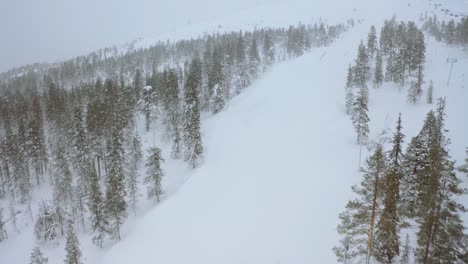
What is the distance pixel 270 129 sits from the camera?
70125mm

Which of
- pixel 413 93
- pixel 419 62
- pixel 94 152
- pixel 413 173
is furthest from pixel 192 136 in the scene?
pixel 419 62

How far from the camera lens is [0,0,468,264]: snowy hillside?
38.2 m

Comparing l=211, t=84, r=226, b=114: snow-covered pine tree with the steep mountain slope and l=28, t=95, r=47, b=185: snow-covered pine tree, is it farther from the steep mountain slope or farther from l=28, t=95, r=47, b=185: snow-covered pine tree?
l=28, t=95, r=47, b=185: snow-covered pine tree

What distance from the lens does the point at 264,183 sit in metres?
50.3

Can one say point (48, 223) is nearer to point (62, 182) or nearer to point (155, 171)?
point (62, 182)

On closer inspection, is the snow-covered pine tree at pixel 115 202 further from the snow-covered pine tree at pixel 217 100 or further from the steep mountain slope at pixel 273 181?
the snow-covered pine tree at pixel 217 100

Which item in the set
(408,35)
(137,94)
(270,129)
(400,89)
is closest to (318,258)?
(270,129)

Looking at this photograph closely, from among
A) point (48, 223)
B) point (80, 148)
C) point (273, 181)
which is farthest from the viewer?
point (80, 148)

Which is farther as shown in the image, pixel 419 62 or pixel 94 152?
pixel 419 62

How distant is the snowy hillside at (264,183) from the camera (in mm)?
38219

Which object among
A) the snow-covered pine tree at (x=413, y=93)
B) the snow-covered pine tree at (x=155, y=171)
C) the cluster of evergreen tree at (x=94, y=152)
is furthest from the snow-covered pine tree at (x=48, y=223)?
the snow-covered pine tree at (x=413, y=93)

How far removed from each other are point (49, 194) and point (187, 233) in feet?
122

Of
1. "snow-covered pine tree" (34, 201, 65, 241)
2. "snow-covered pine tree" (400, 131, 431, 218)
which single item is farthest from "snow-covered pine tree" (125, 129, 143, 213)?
"snow-covered pine tree" (400, 131, 431, 218)

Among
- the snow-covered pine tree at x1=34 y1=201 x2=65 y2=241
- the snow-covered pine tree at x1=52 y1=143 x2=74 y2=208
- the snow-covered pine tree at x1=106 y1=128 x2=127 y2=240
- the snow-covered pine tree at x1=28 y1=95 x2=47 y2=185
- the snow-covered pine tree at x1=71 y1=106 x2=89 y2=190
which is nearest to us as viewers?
the snow-covered pine tree at x1=106 y1=128 x2=127 y2=240
